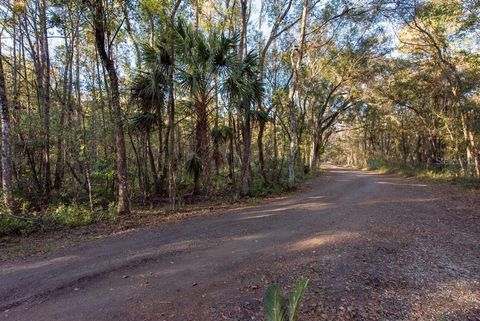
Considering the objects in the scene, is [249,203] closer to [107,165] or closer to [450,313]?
[107,165]

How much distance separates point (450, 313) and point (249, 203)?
24.6 feet

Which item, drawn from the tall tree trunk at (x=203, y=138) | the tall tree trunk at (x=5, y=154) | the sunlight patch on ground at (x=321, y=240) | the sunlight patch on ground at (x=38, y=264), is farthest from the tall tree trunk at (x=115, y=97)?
the sunlight patch on ground at (x=321, y=240)

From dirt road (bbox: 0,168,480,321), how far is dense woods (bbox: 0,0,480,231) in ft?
12.1

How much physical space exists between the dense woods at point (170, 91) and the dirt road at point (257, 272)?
12.1 ft

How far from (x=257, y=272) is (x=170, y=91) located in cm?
700

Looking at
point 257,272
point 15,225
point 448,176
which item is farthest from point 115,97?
point 448,176

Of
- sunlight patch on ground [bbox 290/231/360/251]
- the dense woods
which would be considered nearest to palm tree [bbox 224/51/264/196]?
the dense woods

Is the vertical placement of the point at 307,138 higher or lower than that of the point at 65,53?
lower

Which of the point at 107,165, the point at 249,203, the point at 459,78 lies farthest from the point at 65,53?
the point at 459,78

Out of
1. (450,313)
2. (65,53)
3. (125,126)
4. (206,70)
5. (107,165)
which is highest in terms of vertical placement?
(65,53)

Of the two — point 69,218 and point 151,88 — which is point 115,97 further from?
point 69,218

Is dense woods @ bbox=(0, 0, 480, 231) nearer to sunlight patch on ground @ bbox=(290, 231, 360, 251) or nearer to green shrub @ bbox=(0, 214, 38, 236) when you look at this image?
green shrub @ bbox=(0, 214, 38, 236)

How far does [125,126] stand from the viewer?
34.4 feet

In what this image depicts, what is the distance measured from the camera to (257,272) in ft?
13.8
